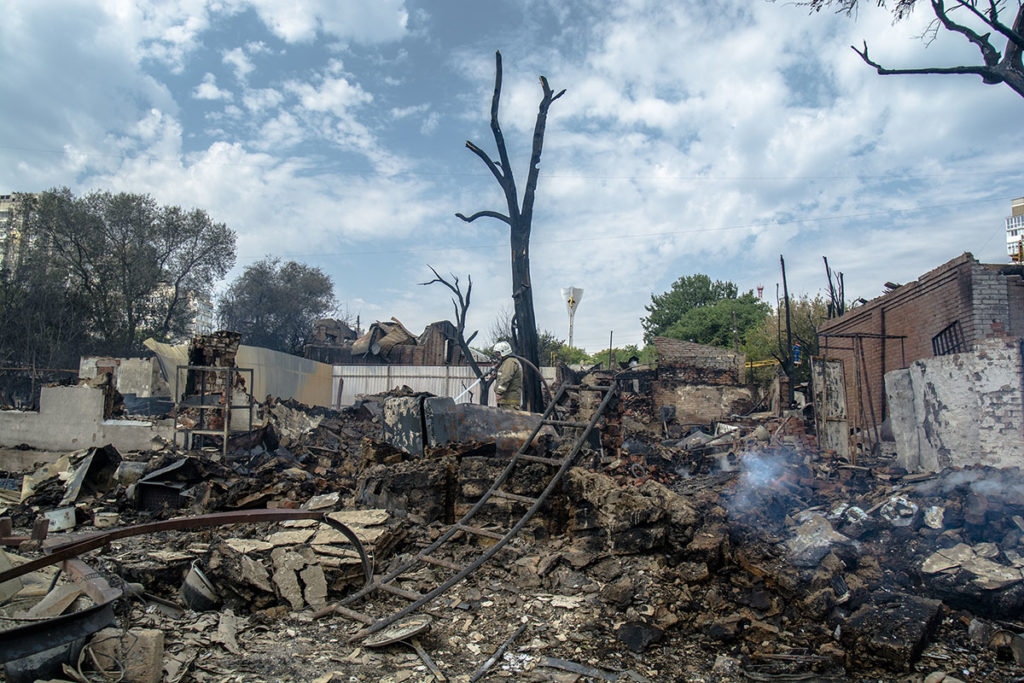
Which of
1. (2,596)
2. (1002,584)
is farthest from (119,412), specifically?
(1002,584)

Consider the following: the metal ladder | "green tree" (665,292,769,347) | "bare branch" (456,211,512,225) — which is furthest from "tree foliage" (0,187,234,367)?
"green tree" (665,292,769,347)

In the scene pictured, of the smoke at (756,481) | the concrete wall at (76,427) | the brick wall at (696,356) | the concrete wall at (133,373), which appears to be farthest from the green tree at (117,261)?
the smoke at (756,481)

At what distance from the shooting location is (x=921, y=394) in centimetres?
823

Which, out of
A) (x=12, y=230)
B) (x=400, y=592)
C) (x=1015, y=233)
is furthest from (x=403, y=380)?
(x=1015, y=233)

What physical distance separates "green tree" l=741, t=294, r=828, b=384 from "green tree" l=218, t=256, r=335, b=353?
22.4 meters

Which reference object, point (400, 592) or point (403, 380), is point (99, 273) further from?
point (400, 592)

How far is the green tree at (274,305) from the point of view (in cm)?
3162

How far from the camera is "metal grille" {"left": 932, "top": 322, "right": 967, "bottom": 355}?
11.5m

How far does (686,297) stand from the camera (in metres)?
50.1

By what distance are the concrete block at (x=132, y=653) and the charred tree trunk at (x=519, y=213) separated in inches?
398

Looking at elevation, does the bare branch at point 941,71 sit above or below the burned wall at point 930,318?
above

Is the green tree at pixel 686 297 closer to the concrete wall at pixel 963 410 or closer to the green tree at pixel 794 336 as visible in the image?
the green tree at pixel 794 336

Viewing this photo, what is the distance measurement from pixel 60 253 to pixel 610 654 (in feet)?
94.8

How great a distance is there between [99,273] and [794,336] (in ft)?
96.0
